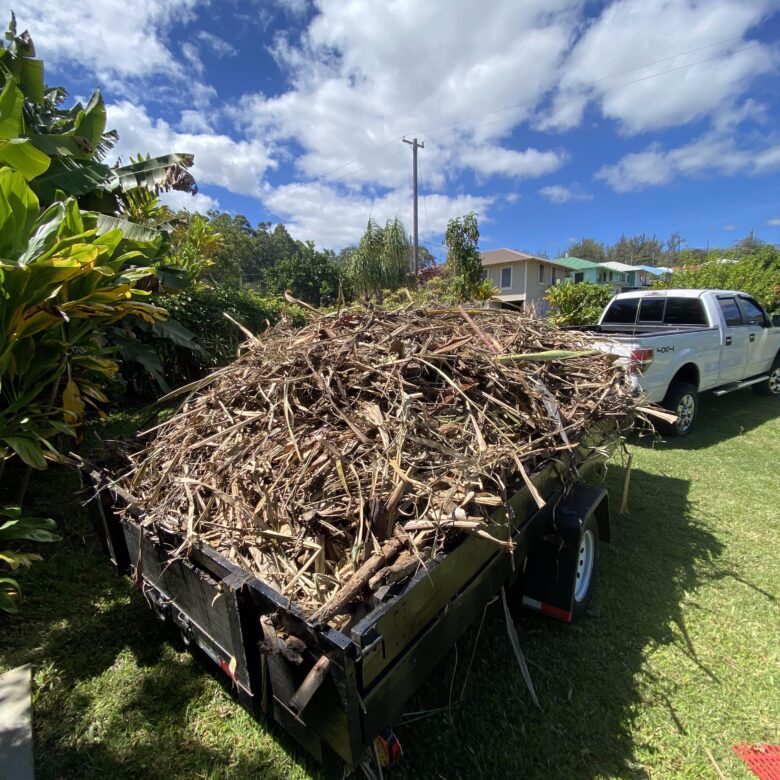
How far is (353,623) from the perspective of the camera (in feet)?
4.65

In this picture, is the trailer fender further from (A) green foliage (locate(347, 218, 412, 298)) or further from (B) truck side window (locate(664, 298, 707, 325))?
(A) green foliage (locate(347, 218, 412, 298))

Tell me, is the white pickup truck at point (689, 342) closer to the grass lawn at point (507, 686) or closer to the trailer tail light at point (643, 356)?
the trailer tail light at point (643, 356)

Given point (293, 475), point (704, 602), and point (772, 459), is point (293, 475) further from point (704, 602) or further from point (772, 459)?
point (772, 459)

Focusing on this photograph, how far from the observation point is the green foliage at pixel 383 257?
23438 millimetres

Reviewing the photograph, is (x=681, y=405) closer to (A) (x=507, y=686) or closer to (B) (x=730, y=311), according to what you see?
(B) (x=730, y=311)

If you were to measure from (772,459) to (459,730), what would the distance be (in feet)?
19.0

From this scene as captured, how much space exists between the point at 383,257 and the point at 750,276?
52.9 ft

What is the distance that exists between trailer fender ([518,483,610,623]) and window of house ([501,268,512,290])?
36.0 meters

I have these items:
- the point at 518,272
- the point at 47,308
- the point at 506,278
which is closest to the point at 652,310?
the point at 47,308

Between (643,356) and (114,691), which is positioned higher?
(643,356)

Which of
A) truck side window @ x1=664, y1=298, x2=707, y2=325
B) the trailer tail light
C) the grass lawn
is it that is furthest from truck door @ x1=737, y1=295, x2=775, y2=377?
the grass lawn

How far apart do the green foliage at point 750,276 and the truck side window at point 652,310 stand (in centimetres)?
901

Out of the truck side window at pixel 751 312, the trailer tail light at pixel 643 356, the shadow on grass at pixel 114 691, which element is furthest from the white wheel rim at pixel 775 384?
the shadow on grass at pixel 114 691

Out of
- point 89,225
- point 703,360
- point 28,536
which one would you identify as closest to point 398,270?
point 703,360
